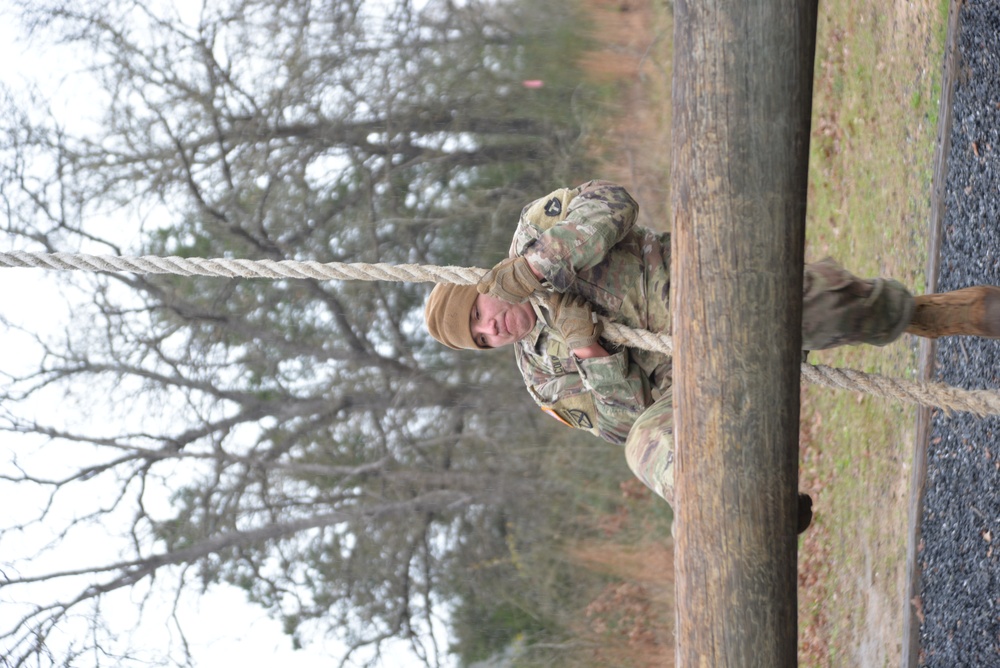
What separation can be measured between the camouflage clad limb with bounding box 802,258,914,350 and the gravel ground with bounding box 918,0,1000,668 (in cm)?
129

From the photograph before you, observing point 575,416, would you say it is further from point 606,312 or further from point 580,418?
point 606,312

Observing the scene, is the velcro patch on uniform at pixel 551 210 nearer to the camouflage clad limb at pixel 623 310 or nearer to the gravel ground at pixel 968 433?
the camouflage clad limb at pixel 623 310

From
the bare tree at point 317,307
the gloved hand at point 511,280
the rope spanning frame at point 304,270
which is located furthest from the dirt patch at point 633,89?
the gloved hand at point 511,280

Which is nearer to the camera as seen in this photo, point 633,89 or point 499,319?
point 499,319

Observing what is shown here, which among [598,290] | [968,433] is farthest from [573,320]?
[968,433]

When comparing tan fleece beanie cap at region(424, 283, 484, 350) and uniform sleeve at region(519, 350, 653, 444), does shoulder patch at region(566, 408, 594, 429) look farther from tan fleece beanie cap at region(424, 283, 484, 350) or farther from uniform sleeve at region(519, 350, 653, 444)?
tan fleece beanie cap at region(424, 283, 484, 350)

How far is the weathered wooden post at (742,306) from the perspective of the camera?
5.64ft

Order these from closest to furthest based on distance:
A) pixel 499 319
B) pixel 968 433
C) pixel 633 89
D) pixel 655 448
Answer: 1. pixel 655 448
2. pixel 499 319
3. pixel 968 433
4. pixel 633 89

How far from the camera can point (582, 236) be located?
8.85 ft

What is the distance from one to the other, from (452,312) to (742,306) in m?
1.43

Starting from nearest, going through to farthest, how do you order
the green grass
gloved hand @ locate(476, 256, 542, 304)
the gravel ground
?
gloved hand @ locate(476, 256, 542, 304), the gravel ground, the green grass

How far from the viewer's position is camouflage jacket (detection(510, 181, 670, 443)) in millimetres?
2711

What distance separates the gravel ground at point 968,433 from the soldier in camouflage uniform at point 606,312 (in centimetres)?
124

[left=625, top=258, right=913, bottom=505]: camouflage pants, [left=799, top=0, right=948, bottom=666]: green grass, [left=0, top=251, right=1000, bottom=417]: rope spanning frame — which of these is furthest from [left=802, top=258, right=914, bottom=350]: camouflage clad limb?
[left=799, top=0, right=948, bottom=666]: green grass
